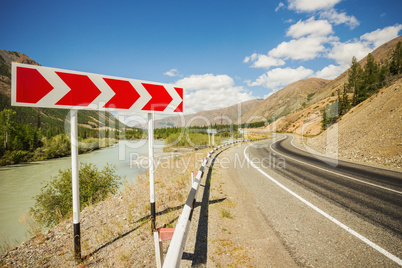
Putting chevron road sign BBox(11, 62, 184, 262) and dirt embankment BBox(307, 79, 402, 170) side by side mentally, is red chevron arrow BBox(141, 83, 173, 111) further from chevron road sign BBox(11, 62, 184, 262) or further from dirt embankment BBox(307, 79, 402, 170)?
dirt embankment BBox(307, 79, 402, 170)

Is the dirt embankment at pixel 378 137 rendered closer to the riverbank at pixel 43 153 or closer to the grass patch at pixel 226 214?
the grass patch at pixel 226 214

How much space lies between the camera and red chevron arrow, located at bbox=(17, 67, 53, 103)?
2249 millimetres

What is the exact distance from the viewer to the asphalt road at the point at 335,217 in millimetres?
2818

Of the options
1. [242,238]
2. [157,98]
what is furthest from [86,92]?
[242,238]

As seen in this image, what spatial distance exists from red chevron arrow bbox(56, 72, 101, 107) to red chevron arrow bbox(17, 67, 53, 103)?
211 millimetres

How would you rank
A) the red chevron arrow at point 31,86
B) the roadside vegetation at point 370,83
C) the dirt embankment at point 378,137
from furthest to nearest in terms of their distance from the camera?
the roadside vegetation at point 370,83, the dirt embankment at point 378,137, the red chevron arrow at point 31,86

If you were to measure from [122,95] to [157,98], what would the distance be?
658 millimetres

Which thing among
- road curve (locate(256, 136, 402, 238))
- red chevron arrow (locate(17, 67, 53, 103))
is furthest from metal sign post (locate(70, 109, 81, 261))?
road curve (locate(256, 136, 402, 238))

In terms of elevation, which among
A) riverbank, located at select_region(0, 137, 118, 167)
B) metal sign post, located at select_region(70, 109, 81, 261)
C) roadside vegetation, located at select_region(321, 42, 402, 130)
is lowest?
riverbank, located at select_region(0, 137, 118, 167)

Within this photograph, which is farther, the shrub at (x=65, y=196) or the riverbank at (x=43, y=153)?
the riverbank at (x=43, y=153)

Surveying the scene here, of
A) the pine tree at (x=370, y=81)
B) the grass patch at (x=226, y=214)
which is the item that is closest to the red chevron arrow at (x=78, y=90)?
the grass patch at (x=226, y=214)

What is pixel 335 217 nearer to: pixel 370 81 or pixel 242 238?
pixel 242 238

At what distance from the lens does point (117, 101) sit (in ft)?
10.0

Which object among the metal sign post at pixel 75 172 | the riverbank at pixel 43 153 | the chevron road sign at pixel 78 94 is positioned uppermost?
the chevron road sign at pixel 78 94
